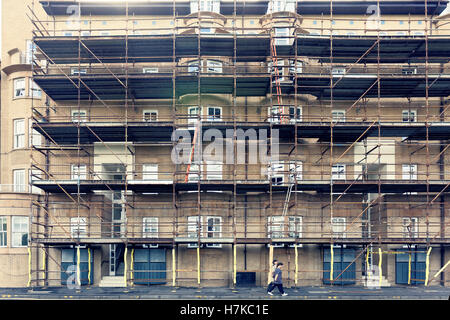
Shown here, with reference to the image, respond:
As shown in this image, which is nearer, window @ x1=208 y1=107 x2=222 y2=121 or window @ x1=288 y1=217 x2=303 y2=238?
window @ x1=288 y1=217 x2=303 y2=238

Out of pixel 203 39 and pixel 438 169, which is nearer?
pixel 203 39

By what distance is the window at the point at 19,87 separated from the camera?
85.2 ft

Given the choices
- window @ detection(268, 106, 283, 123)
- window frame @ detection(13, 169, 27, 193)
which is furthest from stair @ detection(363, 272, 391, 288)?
window frame @ detection(13, 169, 27, 193)

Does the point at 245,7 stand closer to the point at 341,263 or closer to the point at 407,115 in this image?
the point at 407,115

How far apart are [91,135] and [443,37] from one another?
1912cm

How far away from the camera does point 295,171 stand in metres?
21.9

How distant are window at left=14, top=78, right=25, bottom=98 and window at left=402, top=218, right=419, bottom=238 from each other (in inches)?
893

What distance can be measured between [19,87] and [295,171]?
1679 centimetres

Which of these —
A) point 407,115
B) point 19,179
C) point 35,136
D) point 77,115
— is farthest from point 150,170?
point 407,115

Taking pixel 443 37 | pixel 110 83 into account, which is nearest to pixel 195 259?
pixel 110 83

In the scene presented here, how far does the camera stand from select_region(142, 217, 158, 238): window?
23609 millimetres

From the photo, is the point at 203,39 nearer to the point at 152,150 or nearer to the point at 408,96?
the point at 152,150

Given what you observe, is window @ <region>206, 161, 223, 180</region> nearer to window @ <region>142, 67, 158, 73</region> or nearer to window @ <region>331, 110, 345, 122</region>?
window @ <region>142, 67, 158, 73</region>

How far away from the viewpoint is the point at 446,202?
23766mm
